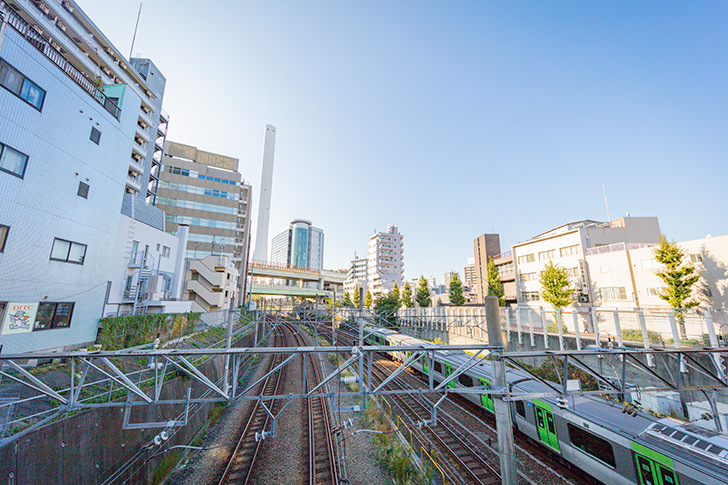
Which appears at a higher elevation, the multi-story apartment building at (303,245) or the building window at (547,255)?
the multi-story apartment building at (303,245)

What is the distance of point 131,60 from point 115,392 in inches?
2067

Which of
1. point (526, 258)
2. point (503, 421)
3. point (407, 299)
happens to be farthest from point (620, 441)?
point (407, 299)

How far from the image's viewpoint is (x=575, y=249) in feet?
102

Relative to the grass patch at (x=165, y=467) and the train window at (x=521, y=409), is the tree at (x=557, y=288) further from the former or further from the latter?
the grass patch at (x=165, y=467)

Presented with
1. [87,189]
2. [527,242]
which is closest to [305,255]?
[527,242]

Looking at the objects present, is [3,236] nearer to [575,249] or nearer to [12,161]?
[12,161]

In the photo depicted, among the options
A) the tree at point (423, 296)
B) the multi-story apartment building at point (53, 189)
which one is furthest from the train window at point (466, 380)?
the tree at point (423, 296)

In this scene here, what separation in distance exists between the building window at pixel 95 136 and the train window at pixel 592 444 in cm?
2550

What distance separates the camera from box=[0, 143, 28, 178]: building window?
12125 millimetres

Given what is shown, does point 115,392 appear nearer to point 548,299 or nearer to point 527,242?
point 548,299

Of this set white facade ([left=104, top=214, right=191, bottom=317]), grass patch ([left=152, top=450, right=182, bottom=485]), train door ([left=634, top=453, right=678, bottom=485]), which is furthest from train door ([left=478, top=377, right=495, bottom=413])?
white facade ([left=104, top=214, right=191, bottom=317])

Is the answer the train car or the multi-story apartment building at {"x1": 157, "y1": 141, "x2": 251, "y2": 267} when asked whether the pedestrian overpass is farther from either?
the train car

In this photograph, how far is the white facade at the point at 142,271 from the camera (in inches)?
790

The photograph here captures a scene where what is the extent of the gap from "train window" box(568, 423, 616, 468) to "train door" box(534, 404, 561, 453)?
2.46 ft
